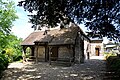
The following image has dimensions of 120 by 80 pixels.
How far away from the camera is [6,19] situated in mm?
27141

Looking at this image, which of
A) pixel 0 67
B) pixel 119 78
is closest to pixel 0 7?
pixel 0 67

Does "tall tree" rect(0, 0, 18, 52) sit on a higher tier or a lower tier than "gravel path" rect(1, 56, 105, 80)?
higher

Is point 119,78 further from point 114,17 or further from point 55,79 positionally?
point 55,79

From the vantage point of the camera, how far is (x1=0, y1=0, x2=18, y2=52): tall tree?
26312 mm

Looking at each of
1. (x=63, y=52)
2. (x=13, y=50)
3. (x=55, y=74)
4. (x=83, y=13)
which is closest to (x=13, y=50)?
(x=13, y=50)

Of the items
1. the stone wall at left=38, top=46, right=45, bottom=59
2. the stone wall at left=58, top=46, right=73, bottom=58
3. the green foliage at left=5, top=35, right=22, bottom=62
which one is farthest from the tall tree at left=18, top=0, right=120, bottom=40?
the green foliage at left=5, top=35, right=22, bottom=62

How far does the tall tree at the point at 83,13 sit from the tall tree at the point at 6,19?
14876 millimetres

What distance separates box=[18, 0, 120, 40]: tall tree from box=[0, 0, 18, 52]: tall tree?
14.9 m

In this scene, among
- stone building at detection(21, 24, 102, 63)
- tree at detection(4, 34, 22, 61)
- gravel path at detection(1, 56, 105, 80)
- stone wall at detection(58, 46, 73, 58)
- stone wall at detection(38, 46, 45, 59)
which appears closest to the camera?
gravel path at detection(1, 56, 105, 80)

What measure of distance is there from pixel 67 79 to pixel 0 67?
483 cm

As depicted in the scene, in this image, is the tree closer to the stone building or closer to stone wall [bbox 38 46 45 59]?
the stone building

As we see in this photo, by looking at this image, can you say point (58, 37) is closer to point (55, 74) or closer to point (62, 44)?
point (62, 44)

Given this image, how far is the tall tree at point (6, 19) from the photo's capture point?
1036 inches

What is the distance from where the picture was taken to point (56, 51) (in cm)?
3062
